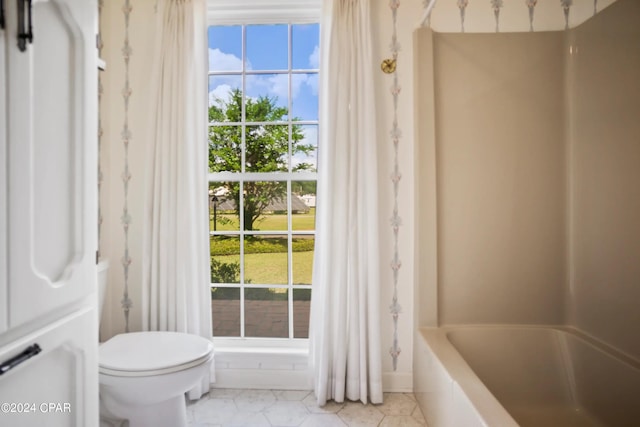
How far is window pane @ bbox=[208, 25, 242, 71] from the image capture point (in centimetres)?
227

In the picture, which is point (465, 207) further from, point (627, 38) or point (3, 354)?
point (3, 354)

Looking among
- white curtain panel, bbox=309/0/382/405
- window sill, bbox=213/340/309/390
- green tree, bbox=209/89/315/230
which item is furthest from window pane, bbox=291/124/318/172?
window sill, bbox=213/340/309/390

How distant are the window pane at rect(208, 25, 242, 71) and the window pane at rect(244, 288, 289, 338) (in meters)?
1.44

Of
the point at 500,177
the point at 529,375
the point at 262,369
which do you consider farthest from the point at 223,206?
the point at 529,375

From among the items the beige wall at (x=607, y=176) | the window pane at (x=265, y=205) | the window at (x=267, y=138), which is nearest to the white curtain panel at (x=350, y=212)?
the window at (x=267, y=138)

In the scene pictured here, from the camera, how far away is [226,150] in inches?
90.3

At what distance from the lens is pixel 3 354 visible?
0.77m

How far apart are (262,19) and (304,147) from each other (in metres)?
0.81

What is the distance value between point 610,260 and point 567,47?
1.15 m

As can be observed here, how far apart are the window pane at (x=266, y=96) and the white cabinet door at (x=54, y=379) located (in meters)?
1.51

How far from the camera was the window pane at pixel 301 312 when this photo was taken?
2.30m

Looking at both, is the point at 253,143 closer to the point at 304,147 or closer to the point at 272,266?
the point at 304,147

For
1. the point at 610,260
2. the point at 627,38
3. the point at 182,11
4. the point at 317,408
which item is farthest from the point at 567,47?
the point at 317,408

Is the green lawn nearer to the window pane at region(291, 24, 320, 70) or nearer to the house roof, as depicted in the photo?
the house roof
